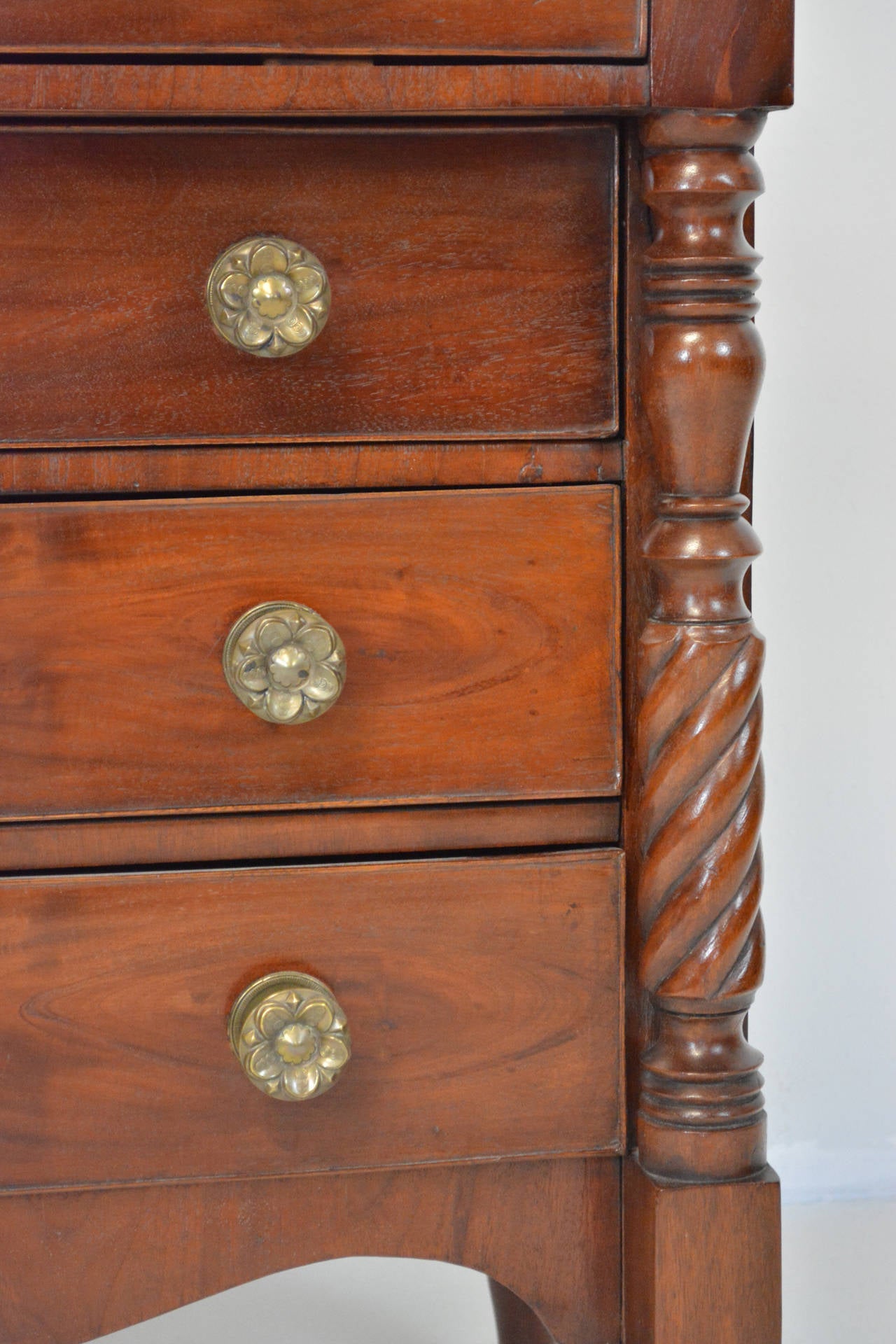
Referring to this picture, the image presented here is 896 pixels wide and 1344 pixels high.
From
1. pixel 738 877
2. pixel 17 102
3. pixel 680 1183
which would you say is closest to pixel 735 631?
pixel 738 877

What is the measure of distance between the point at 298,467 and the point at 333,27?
0.18 metres

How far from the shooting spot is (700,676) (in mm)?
656

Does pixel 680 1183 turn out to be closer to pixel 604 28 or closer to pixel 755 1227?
pixel 755 1227

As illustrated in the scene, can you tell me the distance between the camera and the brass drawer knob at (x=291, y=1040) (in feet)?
2.10

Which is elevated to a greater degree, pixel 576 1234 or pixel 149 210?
pixel 149 210

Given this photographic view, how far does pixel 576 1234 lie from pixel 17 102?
1.85 feet

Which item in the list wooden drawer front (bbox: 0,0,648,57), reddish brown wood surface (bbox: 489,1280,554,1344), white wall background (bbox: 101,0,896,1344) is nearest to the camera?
wooden drawer front (bbox: 0,0,648,57)

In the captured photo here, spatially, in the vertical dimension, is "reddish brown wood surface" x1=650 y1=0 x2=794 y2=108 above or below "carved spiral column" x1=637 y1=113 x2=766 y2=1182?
above

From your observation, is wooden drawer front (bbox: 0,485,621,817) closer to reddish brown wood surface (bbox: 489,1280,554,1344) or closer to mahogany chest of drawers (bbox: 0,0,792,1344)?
mahogany chest of drawers (bbox: 0,0,792,1344)

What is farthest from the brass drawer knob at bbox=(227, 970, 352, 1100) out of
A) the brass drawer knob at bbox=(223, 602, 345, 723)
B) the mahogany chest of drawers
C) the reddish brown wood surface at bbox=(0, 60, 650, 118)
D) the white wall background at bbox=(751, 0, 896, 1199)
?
the white wall background at bbox=(751, 0, 896, 1199)

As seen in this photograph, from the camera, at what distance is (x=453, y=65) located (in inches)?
24.0

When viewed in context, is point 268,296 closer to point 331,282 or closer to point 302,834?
point 331,282

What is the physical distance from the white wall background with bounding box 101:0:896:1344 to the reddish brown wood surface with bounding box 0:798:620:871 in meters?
0.51

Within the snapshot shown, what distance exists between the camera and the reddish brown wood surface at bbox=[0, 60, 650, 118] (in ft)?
1.93
